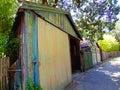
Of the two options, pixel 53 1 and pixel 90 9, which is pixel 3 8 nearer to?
pixel 53 1

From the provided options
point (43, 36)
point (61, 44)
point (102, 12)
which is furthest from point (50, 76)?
point (102, 12)

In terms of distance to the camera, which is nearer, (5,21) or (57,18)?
(5,21)

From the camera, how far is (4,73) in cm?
826

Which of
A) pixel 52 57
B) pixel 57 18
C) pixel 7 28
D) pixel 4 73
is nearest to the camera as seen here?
pixel 4 73

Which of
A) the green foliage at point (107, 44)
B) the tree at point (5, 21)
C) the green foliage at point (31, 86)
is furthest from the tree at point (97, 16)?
the green foliage at point (107, 44)

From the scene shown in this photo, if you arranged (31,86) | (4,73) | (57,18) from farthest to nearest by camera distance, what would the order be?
(57,18), (31,86), (4,73)

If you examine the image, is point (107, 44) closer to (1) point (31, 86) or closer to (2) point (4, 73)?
(1) point (31, 86)

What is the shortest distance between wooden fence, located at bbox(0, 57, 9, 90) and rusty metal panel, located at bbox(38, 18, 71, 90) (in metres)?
1.45

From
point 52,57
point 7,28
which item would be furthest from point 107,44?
point 7,28

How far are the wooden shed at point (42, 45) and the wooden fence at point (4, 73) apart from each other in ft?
1.77

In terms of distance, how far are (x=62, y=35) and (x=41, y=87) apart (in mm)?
4559

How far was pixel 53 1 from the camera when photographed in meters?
21.1

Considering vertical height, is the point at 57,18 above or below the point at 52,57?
above

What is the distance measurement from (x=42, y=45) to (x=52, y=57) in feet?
4.17
